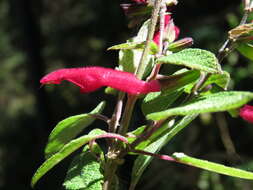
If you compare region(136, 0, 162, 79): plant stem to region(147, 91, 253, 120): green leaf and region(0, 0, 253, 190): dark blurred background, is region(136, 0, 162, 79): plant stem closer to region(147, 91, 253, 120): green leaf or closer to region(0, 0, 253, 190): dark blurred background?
region(147, 91, 253, 120): green leaf

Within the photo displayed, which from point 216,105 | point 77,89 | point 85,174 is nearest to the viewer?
point 216,105

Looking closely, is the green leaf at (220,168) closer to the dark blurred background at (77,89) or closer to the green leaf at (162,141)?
the green leaf at (162,141)

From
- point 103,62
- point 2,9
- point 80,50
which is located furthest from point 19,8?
point 2,9

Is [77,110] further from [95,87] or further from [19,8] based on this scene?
[95,87]

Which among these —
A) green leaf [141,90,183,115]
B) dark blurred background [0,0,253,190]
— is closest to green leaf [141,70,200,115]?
green leaf [141,90,183,115]

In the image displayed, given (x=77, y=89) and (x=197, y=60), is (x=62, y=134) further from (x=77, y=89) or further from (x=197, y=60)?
(x=77, y=89)

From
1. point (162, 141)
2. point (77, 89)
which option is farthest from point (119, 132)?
point (77, 89)
